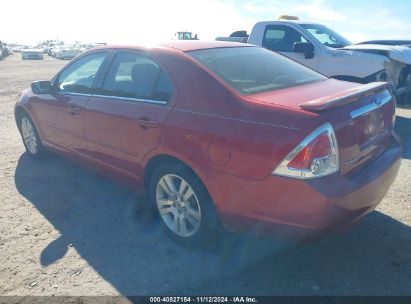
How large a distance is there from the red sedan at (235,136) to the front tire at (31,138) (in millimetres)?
1519

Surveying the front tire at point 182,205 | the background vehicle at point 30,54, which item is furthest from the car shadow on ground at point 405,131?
the background vehicle at point 30,54

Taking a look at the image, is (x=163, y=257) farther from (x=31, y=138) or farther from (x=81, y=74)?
(x=31, y=138)

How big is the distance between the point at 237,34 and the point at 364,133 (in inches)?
453

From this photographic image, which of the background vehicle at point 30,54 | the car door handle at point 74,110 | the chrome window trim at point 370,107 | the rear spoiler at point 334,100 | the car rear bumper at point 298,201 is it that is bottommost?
the background vehicle at point 30,54

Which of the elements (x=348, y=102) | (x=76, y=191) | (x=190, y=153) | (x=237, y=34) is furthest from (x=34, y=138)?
(x=237, y=34)

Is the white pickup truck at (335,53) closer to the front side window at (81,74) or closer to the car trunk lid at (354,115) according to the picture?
the car trunk lid at (354,115)

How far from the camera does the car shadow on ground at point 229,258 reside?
105 inches

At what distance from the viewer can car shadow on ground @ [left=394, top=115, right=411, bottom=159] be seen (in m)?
5.61

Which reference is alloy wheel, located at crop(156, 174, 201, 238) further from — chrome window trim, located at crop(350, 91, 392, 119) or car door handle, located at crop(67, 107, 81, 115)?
car door handle, located at crop(67, 107, 81, 115)

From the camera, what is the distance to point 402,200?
12.8 feet

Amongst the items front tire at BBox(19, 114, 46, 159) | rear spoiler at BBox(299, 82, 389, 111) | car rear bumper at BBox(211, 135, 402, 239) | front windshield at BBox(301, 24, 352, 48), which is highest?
front windshield at BBox(301, 24, 352, 48)

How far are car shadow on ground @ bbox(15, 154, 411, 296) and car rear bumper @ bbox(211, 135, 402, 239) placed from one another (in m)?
0.25

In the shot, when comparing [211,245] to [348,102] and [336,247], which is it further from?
[348,102]

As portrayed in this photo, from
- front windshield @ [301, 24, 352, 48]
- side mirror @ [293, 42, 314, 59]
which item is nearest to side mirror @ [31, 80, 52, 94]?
side mirror @ [293, 42, 314, 59]
